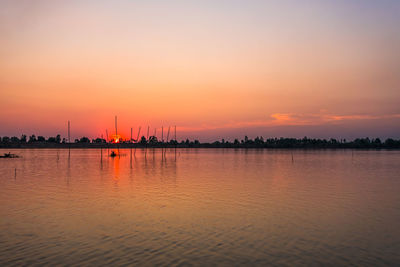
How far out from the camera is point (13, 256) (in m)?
15.8

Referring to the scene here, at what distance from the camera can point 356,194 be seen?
126ft

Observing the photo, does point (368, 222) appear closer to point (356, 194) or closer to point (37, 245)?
point (356, 194)

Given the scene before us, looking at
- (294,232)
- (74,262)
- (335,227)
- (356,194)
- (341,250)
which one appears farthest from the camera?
(356,194)

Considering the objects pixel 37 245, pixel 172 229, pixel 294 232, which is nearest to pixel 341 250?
pixel 294 232

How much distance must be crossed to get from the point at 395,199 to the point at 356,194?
4273 millimetres

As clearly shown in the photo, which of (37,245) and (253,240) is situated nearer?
(37,245)

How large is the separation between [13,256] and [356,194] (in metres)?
35.6

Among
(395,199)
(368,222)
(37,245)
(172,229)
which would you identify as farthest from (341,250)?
(395,199)

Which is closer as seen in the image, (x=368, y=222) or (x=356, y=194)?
(x=368, y=222)

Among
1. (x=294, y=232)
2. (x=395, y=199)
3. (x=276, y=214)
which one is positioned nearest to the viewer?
(x=294, y=232)

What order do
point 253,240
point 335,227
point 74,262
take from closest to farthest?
1. point 74,262
2. point 253,240
3. point 335,227

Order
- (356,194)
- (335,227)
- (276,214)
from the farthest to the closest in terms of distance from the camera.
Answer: (356,194) < (276,214) < (335,227)

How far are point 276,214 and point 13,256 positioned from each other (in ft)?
61.2

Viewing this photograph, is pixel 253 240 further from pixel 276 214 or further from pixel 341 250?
pixel 276 214
